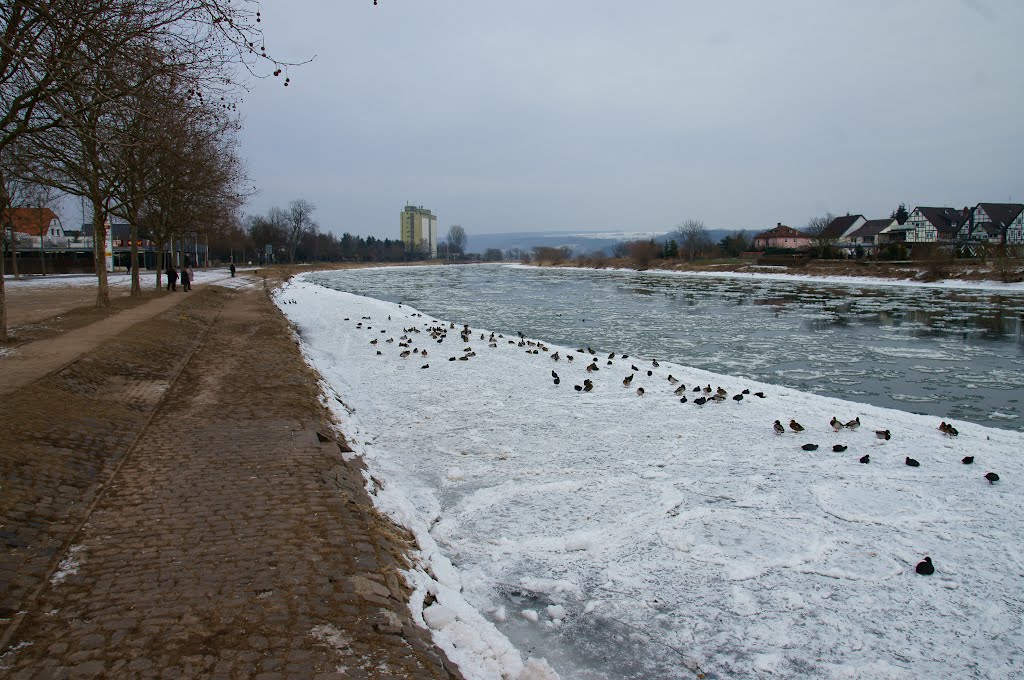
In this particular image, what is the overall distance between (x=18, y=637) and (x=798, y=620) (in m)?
5.34

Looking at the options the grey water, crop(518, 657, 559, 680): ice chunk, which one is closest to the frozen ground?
the grey water

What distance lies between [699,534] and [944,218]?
106 m

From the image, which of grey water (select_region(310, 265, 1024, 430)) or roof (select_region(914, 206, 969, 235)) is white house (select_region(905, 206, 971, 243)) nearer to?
roof (select_region(914, 206, 969, 235))

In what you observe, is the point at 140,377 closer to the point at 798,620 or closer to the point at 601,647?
the point at 601,647

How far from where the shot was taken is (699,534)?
6.47 metres

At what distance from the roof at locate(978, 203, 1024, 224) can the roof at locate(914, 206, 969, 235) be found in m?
3.96

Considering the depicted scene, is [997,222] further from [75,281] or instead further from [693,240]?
[75,281]

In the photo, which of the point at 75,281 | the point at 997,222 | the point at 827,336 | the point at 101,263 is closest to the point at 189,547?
A: the point at 101,263

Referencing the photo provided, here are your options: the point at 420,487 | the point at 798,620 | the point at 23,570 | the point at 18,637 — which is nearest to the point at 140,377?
the point at 420,487

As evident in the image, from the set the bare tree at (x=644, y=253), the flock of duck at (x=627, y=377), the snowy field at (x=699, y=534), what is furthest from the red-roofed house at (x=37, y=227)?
the bare tree at (x=644, y=253)

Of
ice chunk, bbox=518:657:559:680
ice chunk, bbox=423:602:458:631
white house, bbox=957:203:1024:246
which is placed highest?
white house, bbox=957:203:1024:246

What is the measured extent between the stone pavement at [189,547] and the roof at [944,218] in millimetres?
103896

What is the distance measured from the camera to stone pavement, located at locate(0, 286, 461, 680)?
378 cm

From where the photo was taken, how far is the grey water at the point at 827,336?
43.9 feet
